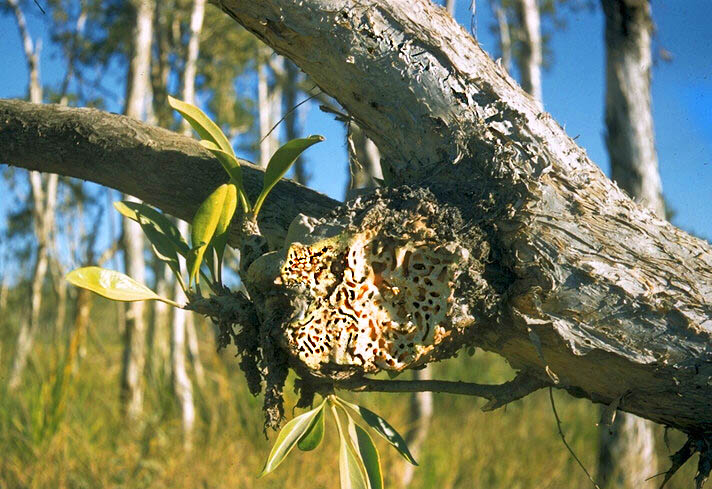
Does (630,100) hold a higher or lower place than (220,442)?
higher

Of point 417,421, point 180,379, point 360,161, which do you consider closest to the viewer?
point 360,161

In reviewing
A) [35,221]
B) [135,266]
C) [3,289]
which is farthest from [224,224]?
[3,289]

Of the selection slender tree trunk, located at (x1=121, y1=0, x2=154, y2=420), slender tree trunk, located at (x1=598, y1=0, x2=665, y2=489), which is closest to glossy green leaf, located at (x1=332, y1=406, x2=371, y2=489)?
slender tree trunk, located at (x1=598, y1=0, x2=665, y2=489)

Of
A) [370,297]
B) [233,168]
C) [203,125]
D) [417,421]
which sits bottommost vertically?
[417,421]

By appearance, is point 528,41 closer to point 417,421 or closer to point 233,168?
point 417,421

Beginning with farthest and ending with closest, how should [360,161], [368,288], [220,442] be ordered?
[220,442] < [360,161] < [368,288]

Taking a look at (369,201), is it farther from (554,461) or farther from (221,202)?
(554,461)

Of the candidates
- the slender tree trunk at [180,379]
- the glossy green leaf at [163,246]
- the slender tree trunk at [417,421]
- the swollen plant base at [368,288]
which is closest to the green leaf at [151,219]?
the glossy green leaf at [163,246]
